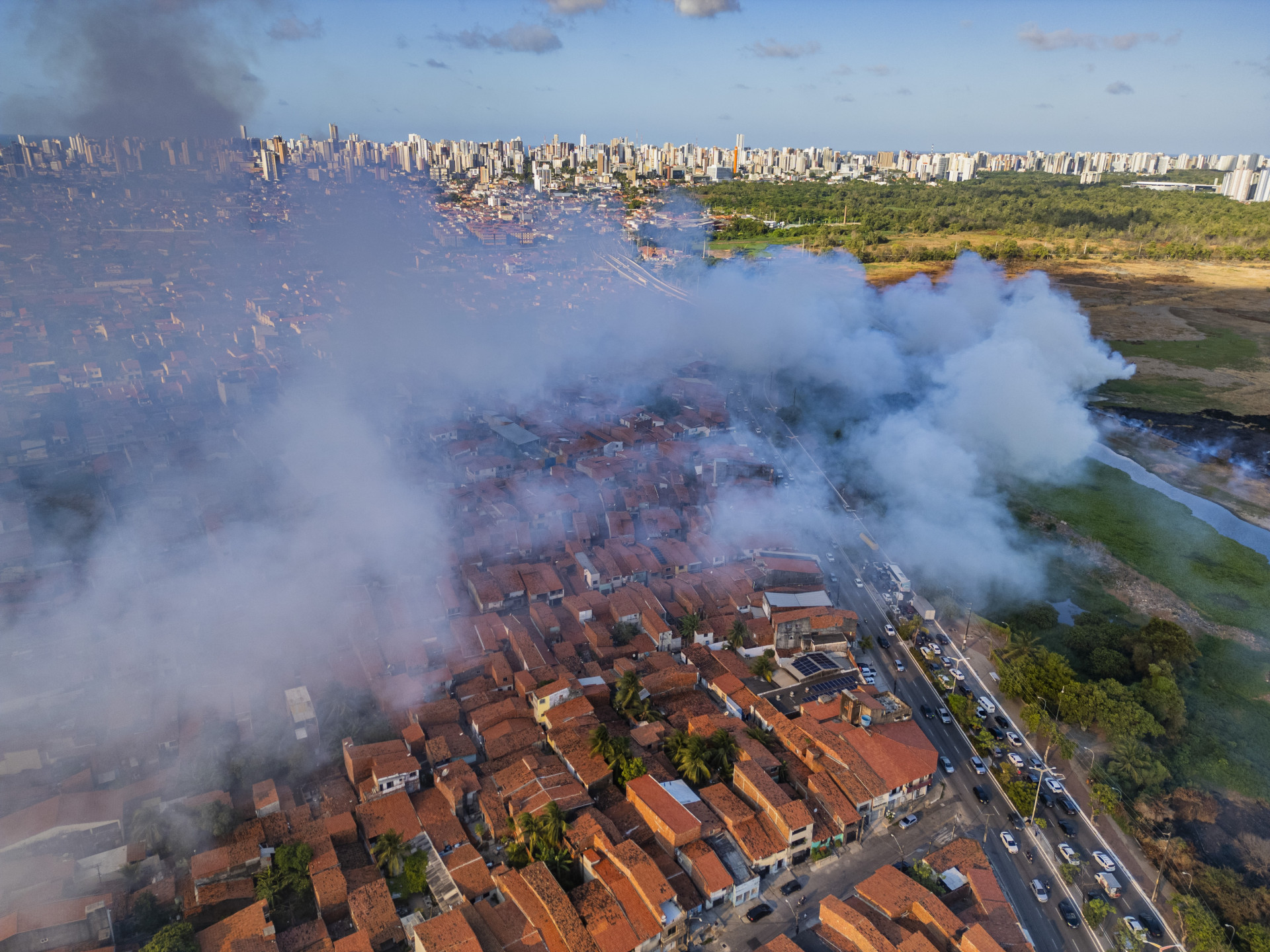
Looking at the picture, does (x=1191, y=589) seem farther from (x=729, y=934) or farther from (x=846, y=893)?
(x=729, y=934)

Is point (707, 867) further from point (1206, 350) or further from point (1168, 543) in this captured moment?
point (1206, 350)

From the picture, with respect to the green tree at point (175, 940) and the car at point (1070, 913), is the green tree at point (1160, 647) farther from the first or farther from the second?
the green tree at point (175, 940)

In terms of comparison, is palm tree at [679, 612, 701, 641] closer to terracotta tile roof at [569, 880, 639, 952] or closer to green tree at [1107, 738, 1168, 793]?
terracotta tile roof at [569, 880, 639, 952]

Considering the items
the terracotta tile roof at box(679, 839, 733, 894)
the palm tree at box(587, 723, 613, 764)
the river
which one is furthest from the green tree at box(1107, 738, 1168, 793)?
the river

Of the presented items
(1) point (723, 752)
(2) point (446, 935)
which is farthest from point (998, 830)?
(2) point (446, 935)

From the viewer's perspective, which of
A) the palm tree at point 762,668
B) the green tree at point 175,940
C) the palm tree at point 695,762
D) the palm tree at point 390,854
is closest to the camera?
the green tree at point 175,940

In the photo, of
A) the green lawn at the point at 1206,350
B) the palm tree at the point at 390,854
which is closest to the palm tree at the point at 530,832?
the palm tree at the point at 390,854
